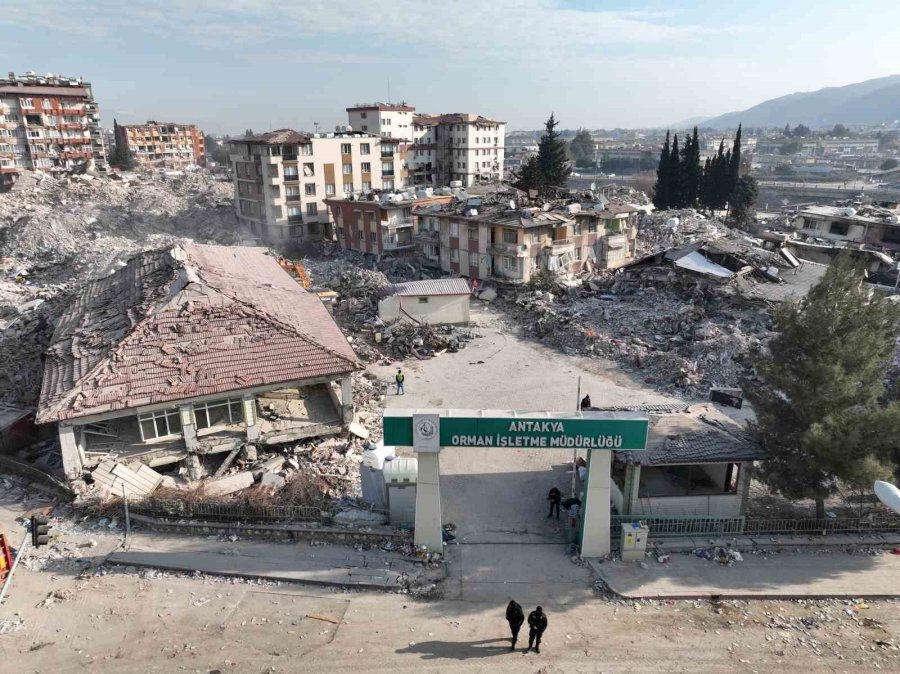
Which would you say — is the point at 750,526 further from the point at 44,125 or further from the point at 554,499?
the point at 44,125

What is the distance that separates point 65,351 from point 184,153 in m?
118

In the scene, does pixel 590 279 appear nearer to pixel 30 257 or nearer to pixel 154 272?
pixel 154 272

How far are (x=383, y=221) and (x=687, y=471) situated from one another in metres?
38.0

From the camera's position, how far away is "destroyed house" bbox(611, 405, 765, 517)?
15.5 m

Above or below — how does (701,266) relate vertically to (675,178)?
below

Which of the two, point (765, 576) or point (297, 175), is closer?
point (765, 576)

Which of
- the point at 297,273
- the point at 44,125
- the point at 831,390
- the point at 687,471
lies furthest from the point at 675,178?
the point at 44,125

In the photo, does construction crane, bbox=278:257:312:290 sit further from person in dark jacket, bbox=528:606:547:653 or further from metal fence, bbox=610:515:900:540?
person in dark jacket, bbox=528:606:547:653

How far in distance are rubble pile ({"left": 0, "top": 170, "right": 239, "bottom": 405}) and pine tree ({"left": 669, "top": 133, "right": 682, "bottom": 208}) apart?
50.6 meters

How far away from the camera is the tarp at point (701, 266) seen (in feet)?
121

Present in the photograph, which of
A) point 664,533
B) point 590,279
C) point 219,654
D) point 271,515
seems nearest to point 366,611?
point 219,654

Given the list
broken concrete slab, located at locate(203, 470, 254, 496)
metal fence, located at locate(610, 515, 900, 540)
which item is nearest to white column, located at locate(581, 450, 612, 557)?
metal fence, located at locate(610, 515, 900, 540)

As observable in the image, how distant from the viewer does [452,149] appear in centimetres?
8938

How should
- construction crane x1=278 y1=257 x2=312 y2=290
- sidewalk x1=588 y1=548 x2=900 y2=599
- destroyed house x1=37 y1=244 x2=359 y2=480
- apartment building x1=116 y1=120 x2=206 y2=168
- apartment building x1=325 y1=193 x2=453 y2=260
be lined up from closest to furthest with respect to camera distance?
sidewalk x1=588 y1=548 x2=900 y2=599 → destroyed house x1=37 y1=244 x2=359 y2=480 → construction crane x1=278 y1=257 x2=312 y2=290 → apartment building x1=325 y1=193 x2=453 y2=260 → apartment building x1=116 y1=120 x2=206 y2=168
